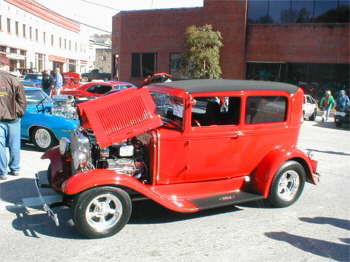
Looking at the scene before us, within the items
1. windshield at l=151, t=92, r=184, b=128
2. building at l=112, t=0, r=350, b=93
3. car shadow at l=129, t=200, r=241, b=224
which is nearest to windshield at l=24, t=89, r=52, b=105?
windshield at l=151, t=92, r=184, b=128

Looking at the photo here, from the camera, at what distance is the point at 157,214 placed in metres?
5.02

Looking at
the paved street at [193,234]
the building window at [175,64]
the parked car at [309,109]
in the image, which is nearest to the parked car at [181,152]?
the paved street at [193,234]

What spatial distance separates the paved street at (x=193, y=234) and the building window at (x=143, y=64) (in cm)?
2288

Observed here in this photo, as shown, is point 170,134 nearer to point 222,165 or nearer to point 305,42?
point 222,165

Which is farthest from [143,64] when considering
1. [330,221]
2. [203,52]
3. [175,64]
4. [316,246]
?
[316,246]

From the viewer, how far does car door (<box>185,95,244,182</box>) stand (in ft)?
15.9

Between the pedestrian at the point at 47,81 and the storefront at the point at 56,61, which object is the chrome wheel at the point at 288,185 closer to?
the pedestrian at the point at 47,81

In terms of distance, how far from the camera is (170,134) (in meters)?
4.64

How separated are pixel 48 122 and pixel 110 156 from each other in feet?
12.3

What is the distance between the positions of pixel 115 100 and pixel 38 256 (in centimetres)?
202

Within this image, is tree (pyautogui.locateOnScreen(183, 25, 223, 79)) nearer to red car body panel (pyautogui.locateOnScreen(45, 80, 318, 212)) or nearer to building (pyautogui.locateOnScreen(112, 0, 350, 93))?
building (pyautogui.locateOnScreen(112, 0, 350, 93))

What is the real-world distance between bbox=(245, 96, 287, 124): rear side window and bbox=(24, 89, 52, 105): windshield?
533cm

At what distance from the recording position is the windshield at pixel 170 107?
4805mm

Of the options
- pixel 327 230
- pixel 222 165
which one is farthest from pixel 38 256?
pixel 327 230
